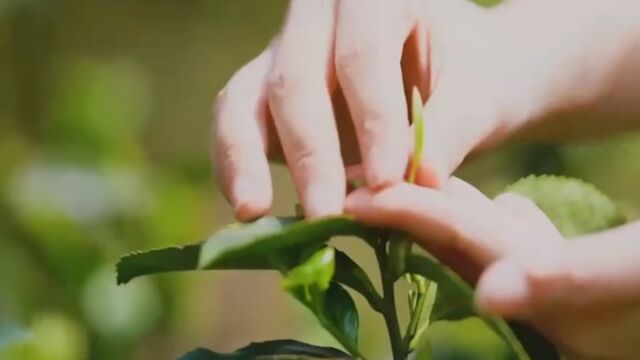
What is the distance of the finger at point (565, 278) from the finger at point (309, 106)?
0.08 meters

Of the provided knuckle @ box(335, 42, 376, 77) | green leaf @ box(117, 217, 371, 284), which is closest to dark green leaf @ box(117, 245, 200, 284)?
green leaf @ box(117, 217, 371, 284)

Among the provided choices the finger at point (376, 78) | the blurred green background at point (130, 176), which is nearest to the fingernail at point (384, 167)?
the finger at point (376, 78)

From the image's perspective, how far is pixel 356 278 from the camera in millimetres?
409

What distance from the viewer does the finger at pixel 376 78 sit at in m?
0.41

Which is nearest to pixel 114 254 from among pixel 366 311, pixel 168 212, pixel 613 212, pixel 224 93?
pixel 168 212

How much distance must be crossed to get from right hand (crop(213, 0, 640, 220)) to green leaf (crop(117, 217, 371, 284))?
19 millimetres

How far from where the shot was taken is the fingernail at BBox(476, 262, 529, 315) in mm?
339

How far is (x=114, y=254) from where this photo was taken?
91 cm

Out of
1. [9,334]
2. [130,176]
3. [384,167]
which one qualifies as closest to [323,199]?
[384,167]

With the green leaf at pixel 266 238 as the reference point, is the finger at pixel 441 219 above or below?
below

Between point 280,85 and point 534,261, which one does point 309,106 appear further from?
point 534,261

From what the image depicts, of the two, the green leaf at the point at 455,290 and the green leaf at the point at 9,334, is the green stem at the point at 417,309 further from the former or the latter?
the green leaf at the point at 9,334

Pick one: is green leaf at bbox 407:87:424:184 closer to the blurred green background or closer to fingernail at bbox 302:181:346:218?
fingernail at bbox 302:181:346:218

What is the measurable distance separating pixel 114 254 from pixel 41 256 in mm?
58
